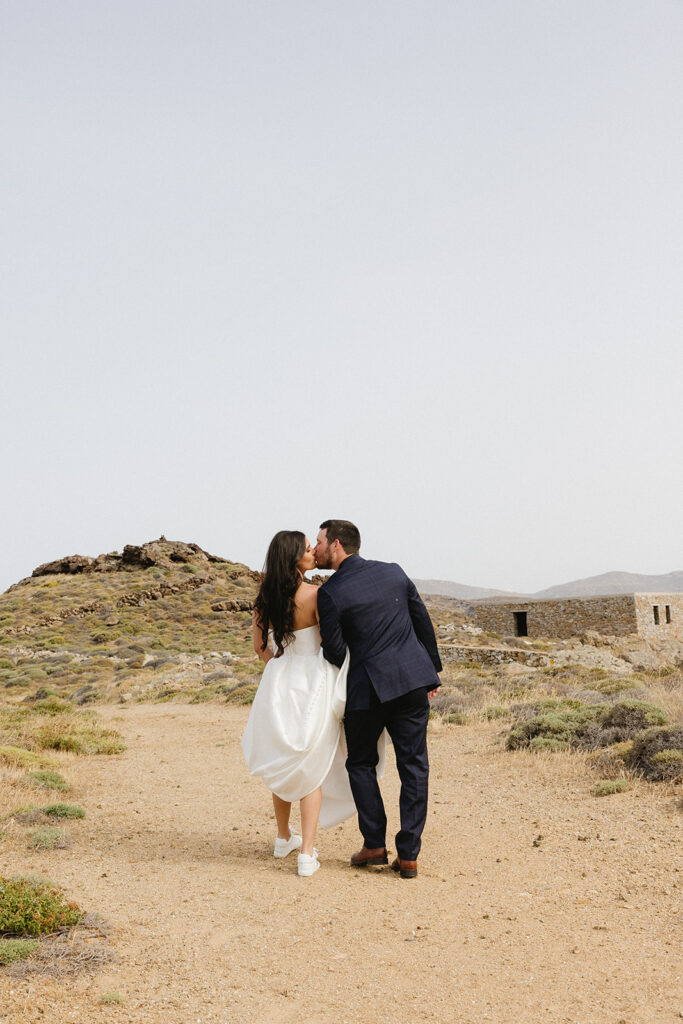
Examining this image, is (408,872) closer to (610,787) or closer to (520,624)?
(610,787)

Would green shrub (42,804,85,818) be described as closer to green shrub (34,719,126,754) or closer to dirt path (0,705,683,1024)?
dirt path (0,705,683,1024)

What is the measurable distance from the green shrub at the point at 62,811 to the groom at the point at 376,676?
3.21 m

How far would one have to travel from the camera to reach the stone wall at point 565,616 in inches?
1252

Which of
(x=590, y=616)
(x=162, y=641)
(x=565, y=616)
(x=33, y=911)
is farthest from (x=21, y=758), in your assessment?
(x=565, y=616)

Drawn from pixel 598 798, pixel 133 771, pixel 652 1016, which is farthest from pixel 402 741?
pixel 133 771

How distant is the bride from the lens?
497 centimetres

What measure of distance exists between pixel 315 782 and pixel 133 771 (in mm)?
5465

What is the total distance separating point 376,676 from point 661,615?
1243 inches

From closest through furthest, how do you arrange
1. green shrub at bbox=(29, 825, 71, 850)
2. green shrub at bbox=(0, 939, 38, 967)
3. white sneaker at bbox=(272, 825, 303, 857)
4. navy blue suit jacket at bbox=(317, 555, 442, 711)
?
1. green shrub at bbox=(0, 939, 38, 967)
2. navy blue suit jacket at bbox=(317, 555, 442, 711)
3. white sneaker at bbox=(272, 825, 303, 857)
4. green shrub at bbox=(29, 825, 71, 850)

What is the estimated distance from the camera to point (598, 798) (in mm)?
6840

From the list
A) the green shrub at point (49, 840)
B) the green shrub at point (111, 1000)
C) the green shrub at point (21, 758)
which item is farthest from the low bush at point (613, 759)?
the green shrub at point (21, 758)

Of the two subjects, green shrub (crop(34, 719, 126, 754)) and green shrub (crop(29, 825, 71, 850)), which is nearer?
green shrub (crop(29, 825, 71, 850))

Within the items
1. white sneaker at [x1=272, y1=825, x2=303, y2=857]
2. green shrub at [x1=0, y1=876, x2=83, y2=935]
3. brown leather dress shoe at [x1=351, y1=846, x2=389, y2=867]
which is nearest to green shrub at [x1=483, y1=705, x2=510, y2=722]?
white sneaker at [x1=272, y1=825, x2=303, y2=857]

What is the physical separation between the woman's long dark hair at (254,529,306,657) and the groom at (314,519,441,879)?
0.17 meters
